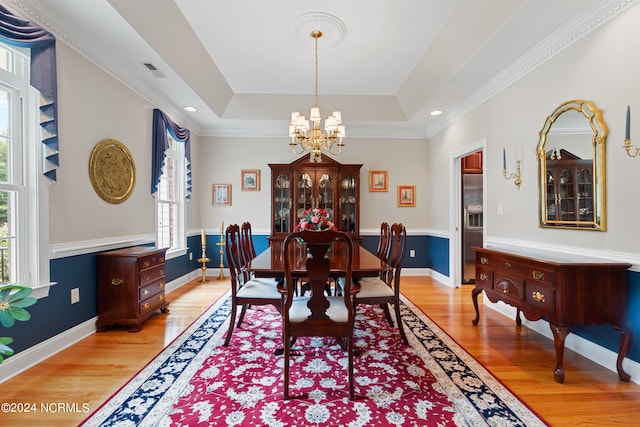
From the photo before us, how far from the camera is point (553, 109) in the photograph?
269cm

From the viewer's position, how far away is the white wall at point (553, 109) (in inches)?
82.0

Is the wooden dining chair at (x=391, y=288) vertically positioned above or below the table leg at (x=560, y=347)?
above

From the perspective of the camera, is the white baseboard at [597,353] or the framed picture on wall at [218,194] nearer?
the white baseboard at [597,353]

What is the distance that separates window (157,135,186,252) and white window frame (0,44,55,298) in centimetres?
191

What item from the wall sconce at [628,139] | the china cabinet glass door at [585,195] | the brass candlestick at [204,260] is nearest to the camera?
the wall sconce at [628,139]

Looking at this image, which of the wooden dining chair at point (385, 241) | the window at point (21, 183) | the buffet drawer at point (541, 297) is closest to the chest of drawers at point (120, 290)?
the window at point (21, 183)

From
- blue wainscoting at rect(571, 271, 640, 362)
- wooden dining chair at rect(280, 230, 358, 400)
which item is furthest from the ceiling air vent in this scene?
blue wainscoting at rect(571, 271, 640, 362)

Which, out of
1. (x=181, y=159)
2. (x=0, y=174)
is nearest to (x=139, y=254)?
(x=0, y=174)

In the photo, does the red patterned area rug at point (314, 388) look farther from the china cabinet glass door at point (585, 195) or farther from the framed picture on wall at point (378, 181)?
the framed picture on wall at point (378, 181)

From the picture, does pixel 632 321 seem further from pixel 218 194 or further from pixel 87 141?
pixel 218 194

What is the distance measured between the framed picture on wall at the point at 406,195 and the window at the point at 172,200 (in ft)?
12.0

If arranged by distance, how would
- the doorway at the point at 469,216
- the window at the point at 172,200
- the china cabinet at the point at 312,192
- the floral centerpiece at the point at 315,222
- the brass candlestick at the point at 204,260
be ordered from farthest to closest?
the china cabinet at the point at 312,192
the brass candlestick at the point at 204,260
the doorway at the point at 469,216
the window at the point at 172,200
the floral centerpiece at the point at 315,222

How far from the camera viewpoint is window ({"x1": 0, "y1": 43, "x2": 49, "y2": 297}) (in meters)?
2.14

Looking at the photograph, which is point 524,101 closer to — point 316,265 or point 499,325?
point 499,325
